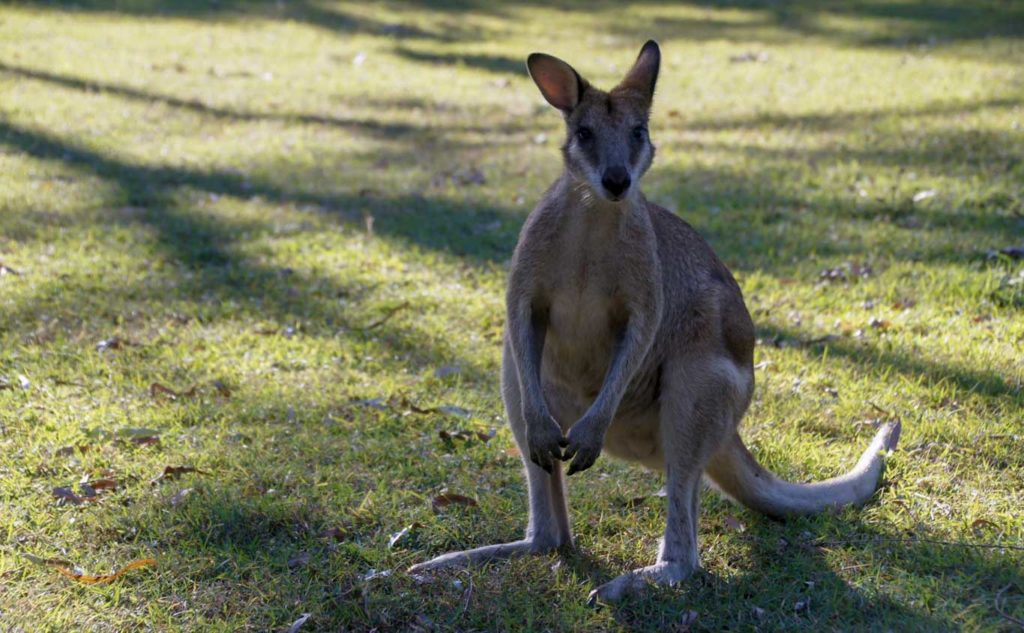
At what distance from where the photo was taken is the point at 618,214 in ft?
10.0

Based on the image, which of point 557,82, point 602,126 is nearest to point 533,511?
point 602,126

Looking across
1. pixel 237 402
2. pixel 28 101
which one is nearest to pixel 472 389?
pixel 237 402

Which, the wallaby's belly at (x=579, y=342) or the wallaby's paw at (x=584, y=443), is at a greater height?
the wallaby's belly at (x=579, y=342)

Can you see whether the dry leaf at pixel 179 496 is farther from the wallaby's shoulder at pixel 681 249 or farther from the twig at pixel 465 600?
the wallaby's shoulder at pixel 681 249

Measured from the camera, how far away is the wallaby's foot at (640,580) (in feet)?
9.41

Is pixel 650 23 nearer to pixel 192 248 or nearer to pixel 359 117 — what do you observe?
pixel 359 117

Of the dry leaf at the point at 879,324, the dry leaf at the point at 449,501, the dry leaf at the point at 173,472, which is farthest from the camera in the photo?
the dry leaf at the point at 879,324

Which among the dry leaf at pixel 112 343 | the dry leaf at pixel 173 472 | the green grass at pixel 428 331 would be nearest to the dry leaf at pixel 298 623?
the green grass at pixel 428 331

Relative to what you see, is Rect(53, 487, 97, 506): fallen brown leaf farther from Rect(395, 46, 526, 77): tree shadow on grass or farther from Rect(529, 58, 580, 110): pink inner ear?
Rect(395, 46, 526, 77): tree shadow on grass

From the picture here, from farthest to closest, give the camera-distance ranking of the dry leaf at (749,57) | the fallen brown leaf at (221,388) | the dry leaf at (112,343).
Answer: the dry leaf at (749,57), the dry leaf at (112,343), the fallen brown leaf at (221,388)

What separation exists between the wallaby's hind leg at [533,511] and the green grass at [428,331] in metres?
0.06

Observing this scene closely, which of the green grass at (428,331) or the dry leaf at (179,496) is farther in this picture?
the dry leaf at (179,496)

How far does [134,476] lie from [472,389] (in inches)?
50.4

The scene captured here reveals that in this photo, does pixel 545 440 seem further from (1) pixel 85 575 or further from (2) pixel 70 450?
(2) pixel 70 450
